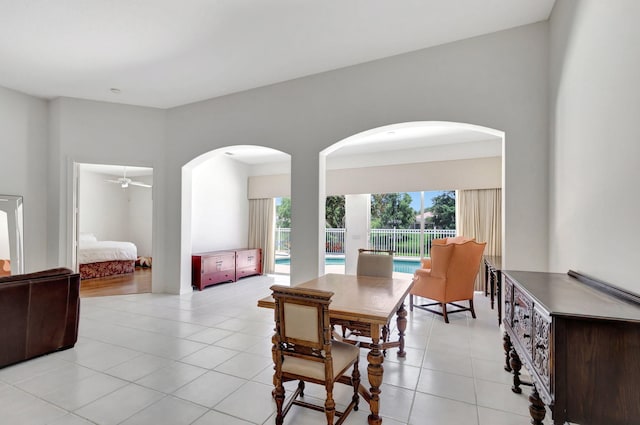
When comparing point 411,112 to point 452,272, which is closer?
point 411,112

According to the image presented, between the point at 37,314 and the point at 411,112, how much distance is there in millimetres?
4420

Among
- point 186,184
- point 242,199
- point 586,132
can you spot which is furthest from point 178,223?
point 586,132

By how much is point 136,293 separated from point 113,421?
398cm

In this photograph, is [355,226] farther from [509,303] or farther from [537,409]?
[537,409]

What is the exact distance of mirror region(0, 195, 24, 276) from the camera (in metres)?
4.67

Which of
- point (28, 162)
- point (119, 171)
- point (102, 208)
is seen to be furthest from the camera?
point (102, 208)

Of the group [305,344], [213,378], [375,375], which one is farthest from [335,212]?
[305,344]

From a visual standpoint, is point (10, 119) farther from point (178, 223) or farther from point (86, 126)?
point (178, 223)

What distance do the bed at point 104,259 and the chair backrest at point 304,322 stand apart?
6.63 meters

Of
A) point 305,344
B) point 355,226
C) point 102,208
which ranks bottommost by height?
point 305,344

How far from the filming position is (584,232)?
2.15m

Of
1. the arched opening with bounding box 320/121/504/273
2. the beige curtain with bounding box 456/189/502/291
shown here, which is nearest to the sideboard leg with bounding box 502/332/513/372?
the arched opening with bounding box 320/121/504/273

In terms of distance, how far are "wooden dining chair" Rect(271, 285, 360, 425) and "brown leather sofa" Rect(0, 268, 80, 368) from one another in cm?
258

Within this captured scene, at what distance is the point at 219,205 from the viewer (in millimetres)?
7160
